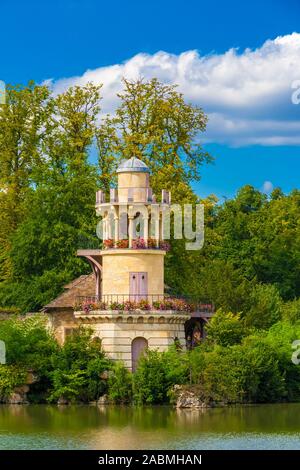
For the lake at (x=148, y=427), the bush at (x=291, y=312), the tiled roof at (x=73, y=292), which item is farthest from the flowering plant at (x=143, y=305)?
the bush at (x=291, y=312)

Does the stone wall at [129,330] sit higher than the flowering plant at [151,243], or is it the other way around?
the flowering plant at [151,243]

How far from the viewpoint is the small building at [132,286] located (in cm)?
5778

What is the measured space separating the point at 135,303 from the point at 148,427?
974cm

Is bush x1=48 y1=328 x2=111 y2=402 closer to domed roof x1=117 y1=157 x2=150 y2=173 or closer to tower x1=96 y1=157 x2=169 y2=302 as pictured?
tower x1=96 y1=157 x2=169 y2=302

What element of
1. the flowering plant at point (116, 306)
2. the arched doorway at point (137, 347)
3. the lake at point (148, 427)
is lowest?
the lake at point (148, 427)

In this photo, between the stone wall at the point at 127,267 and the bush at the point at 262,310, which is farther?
the bush at the point at 262,310

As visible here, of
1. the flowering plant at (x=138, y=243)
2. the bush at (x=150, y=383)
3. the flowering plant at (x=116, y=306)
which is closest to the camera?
the bush at (x=150, y=383)

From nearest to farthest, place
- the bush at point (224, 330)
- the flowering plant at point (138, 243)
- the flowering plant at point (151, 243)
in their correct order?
1. the bush at point (224, 330)
2. the flowering plant at point (138, 243)
3. the flowering plant at point (151, 243)

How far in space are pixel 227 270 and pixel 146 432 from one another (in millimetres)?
17057

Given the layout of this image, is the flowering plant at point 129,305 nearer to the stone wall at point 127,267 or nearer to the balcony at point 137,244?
the stone wall at point 127,267

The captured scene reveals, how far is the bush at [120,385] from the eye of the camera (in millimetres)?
56156
